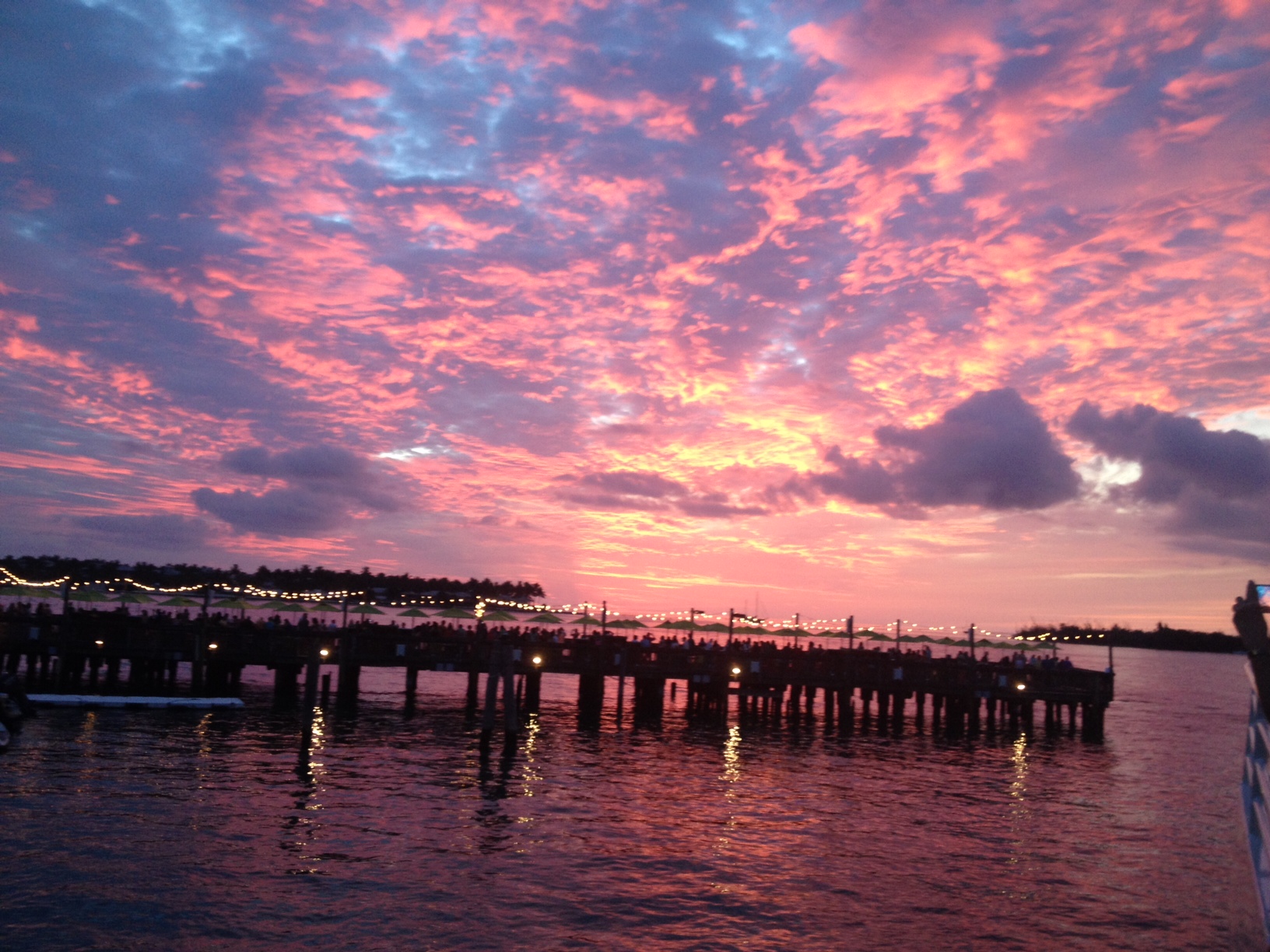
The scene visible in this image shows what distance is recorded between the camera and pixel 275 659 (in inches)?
1736

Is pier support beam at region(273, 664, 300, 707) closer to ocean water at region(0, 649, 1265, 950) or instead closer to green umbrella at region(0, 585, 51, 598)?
ocean water at region(0, 649, 1265, 950)

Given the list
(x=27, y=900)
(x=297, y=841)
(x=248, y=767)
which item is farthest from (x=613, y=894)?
(x=248, y=767)

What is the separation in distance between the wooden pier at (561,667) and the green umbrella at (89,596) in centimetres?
312

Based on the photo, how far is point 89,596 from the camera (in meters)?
49.5

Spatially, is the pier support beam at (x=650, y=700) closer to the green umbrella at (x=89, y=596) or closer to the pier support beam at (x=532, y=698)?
the pier support beam at (x=532, y=698)

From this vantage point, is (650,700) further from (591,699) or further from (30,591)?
(30,591)

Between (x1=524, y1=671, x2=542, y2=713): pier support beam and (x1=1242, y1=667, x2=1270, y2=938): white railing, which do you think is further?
(x1=524, y1=671, x2=542, y2=713): pier support beam

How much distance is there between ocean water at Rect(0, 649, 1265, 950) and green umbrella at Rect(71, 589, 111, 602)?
41.0 ft

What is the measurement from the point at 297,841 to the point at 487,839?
4.55m

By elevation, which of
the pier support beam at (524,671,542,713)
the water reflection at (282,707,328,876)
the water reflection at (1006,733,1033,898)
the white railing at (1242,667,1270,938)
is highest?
the white railing at (1242,667,1270,938)

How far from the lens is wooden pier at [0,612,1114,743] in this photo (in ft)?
144

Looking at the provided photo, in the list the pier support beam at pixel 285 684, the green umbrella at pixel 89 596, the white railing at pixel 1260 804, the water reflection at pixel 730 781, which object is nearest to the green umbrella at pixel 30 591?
the green umbrella at pixel 89 596

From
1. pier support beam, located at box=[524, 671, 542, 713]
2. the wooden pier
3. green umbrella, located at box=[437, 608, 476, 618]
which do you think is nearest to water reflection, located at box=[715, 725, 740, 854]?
the wooden pier

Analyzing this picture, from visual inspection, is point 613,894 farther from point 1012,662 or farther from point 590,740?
point 1012,662
